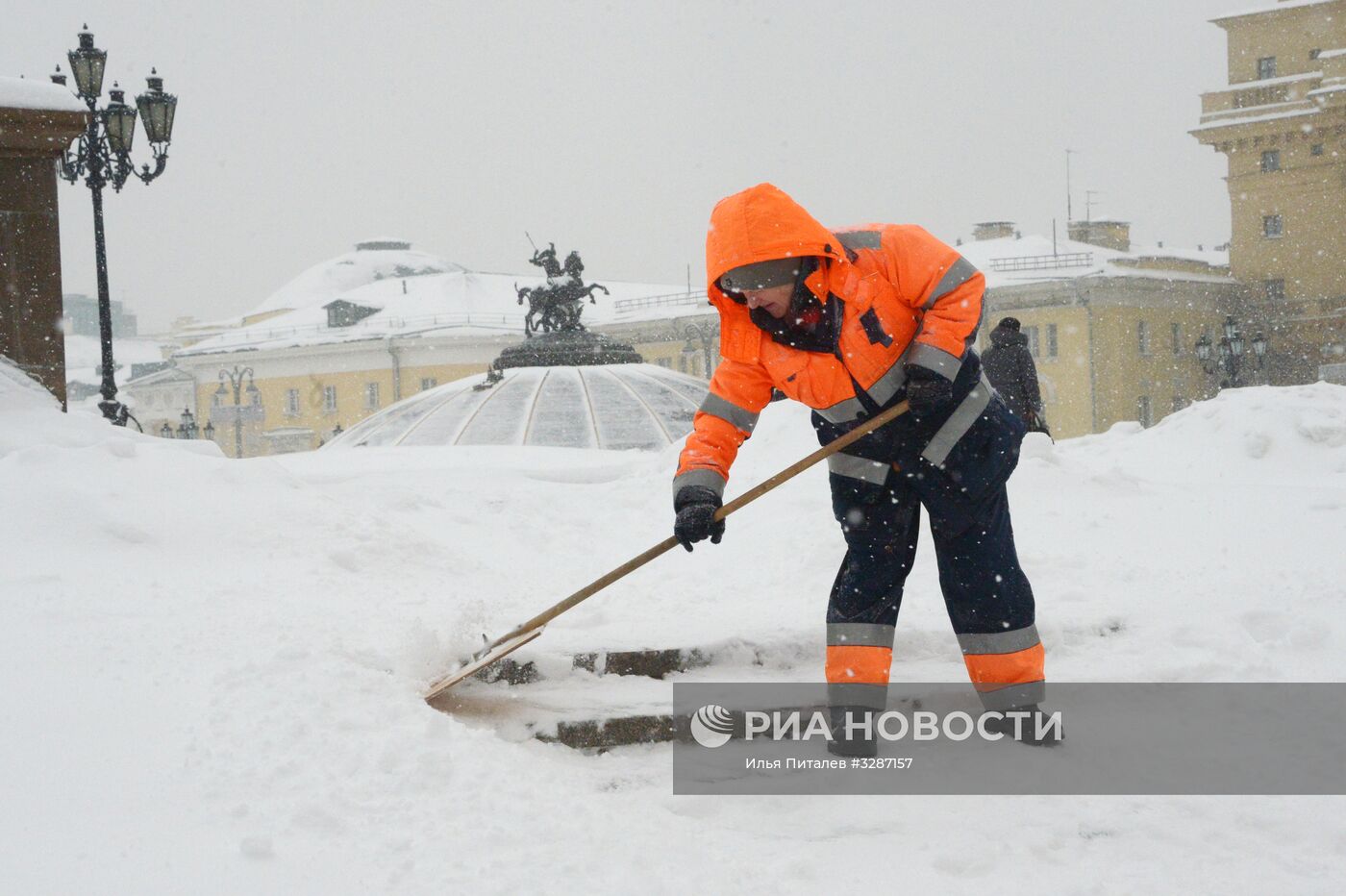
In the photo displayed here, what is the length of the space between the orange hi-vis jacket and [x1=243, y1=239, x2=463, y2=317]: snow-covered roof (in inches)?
2228

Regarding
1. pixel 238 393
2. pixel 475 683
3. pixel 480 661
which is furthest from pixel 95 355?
pixel 480 661

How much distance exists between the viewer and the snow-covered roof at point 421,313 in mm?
47812

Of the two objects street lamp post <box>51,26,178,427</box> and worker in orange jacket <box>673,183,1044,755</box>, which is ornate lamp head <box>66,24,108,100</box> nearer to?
street lamp post <box>51,26,178,427</box>

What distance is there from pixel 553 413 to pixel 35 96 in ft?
34.4

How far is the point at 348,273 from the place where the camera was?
6075 cm

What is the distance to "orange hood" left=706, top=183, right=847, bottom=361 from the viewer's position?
339 centimetres

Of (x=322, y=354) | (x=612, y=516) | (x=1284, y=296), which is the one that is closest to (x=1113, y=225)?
(x=1284, y=296)

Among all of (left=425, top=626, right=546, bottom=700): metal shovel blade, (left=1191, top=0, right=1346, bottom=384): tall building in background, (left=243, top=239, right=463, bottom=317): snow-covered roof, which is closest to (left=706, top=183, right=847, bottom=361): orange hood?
(left=425, top=626, right=546, bottom=700): metal shovel blade

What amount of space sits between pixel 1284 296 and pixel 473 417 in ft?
129

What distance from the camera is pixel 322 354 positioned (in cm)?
4819

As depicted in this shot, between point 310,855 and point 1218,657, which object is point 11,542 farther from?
point 1218,657

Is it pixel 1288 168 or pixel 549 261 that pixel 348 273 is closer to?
pixel 1288 168

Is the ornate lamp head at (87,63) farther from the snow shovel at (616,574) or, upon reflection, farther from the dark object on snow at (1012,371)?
the snow shovel at (616,574)

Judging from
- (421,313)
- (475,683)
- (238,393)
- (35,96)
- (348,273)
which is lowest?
(475,683)
